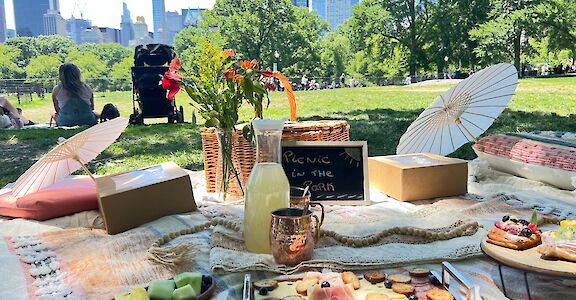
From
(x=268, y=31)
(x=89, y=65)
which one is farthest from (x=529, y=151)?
(x=89, y=65)

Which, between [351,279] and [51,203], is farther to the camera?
[51,203]

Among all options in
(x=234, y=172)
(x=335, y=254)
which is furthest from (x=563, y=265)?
(x=234, y=172)

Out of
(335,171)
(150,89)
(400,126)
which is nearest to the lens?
(335,171)

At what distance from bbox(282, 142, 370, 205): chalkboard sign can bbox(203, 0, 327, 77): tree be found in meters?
23.9

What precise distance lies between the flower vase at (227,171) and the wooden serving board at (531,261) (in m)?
1.06

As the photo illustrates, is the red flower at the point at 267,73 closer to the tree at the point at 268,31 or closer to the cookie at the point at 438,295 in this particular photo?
the cookie at the point at 438,295

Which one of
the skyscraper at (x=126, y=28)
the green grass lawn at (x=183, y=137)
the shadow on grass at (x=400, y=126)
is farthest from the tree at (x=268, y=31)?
the skyscraper at (x=126, y=28)

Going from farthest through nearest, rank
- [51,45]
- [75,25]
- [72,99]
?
[75,25], [51,45], [72,99]

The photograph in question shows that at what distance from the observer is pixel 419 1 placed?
78.8 feet

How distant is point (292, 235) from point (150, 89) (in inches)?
225

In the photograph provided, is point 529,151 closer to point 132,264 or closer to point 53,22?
point 132,264

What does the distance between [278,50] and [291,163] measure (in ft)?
81.3

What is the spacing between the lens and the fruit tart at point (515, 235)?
3.29 feet

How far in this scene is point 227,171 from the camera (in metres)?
1.89
